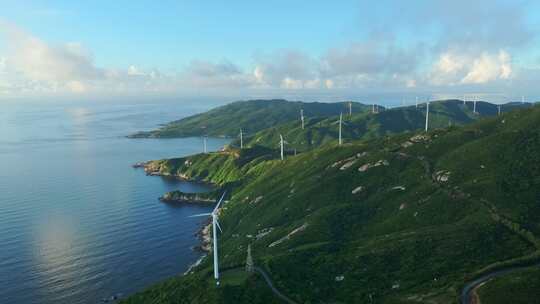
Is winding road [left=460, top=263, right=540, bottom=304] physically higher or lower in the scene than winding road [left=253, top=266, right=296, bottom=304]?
higher

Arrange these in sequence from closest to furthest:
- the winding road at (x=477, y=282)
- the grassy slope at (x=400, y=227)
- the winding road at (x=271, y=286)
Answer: the winding road at (x=477, y=282)
the winding road at (x=271, y=286)
the grassy slope at (x=400, y=227)

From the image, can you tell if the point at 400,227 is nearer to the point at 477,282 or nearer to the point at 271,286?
the point at 477,282

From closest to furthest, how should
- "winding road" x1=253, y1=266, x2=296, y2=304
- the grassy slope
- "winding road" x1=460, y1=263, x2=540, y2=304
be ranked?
1. "winding road" x1=460, y1=263, x2=540, y2=304
2. "winding road" x1=253, y1=266, x2=296, y2=304
3. the grassy slope

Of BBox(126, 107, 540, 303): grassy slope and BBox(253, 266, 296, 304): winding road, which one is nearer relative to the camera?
BBox(253, 266, 296, 304): winding road

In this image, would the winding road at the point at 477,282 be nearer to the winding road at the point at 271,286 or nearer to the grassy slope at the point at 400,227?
the grassy slope at the point at 400,227

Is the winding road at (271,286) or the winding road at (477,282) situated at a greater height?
the winding road at (477,282)

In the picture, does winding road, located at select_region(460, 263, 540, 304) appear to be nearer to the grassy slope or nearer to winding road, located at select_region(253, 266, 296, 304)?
the grassy slope

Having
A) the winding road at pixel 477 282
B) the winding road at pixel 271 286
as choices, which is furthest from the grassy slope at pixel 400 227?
the winding road at pixel 477 282

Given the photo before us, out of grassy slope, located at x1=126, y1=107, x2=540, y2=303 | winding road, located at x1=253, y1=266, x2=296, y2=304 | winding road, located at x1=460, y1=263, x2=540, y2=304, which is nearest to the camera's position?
winding road, located at x1=460, y1=263, x2=540, y2=304

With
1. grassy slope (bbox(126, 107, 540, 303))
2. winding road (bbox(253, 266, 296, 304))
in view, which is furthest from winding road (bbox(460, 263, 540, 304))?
winding road (bbox(253, 266, 296, 304))

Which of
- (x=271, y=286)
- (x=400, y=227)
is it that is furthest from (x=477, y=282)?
(x=400, y=227)
